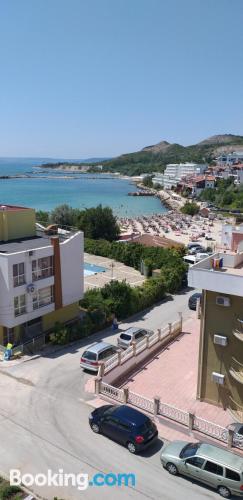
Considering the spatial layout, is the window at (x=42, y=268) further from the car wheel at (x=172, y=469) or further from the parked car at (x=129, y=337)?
the car wheel at (x=172, y=469)

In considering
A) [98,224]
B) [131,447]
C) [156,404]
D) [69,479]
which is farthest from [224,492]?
[98,224]

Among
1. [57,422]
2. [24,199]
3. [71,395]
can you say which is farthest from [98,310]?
[24,199]

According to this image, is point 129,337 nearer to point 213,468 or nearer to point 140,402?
point 140,402

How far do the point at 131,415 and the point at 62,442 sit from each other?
7.64ft

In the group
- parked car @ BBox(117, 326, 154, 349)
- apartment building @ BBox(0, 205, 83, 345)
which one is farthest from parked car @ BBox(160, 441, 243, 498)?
apartment building @ BBox(0, 205, 83, 345)

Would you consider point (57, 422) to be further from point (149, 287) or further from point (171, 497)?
point (149, 287)

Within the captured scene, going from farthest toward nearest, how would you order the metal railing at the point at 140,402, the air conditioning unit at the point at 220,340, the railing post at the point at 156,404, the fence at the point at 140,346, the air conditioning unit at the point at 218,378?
the fence at the point at 140,346, the air conditioning unit at the point at 218,378, the metal railing at the point at 140,402, the air conditioning unit at the point at 220,340, the railing post at the point at 156,404

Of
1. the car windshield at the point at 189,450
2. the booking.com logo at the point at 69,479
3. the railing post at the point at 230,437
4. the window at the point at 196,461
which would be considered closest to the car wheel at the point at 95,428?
the booking.com logo at the point at 69,479

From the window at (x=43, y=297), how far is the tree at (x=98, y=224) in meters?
32.3

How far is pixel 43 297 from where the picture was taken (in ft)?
70.4

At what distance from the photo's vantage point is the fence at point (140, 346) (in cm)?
1756

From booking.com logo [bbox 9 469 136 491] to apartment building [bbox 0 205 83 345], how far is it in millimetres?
9035

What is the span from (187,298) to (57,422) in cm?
1727

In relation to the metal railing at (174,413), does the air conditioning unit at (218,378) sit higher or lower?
higher
